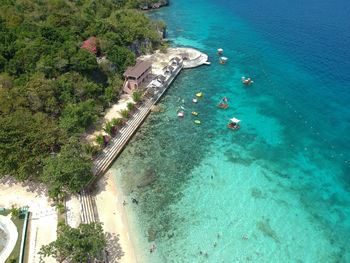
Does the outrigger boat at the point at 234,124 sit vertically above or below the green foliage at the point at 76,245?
below

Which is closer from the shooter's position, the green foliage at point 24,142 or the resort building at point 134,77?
the green foliage at point 24,142

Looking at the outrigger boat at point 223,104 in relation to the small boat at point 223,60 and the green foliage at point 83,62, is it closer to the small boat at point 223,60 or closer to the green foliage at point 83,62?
the small boat at point 223,60

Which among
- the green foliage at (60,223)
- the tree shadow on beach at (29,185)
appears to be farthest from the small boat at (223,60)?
the green foliage at (60,223)

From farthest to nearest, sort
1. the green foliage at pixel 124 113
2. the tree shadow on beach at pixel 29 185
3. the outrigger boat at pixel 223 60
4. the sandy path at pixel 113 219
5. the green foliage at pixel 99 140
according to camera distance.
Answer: the outrigger boat at pixel 223 60 < the green foliage at pixel 124 113 < the green foliage at pixel 99 140 < the tree shadow on beach at pixel 29 185 < the sandy path at pixel 113 219

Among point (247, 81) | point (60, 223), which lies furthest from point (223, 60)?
point (60, 223)

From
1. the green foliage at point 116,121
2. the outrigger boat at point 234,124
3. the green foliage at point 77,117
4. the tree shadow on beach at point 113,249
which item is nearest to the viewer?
the tree shadow on beach at point 113,249

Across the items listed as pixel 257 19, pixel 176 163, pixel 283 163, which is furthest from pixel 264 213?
pixel 257 19

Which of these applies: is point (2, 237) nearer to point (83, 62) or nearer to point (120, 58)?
point (83, 62)
